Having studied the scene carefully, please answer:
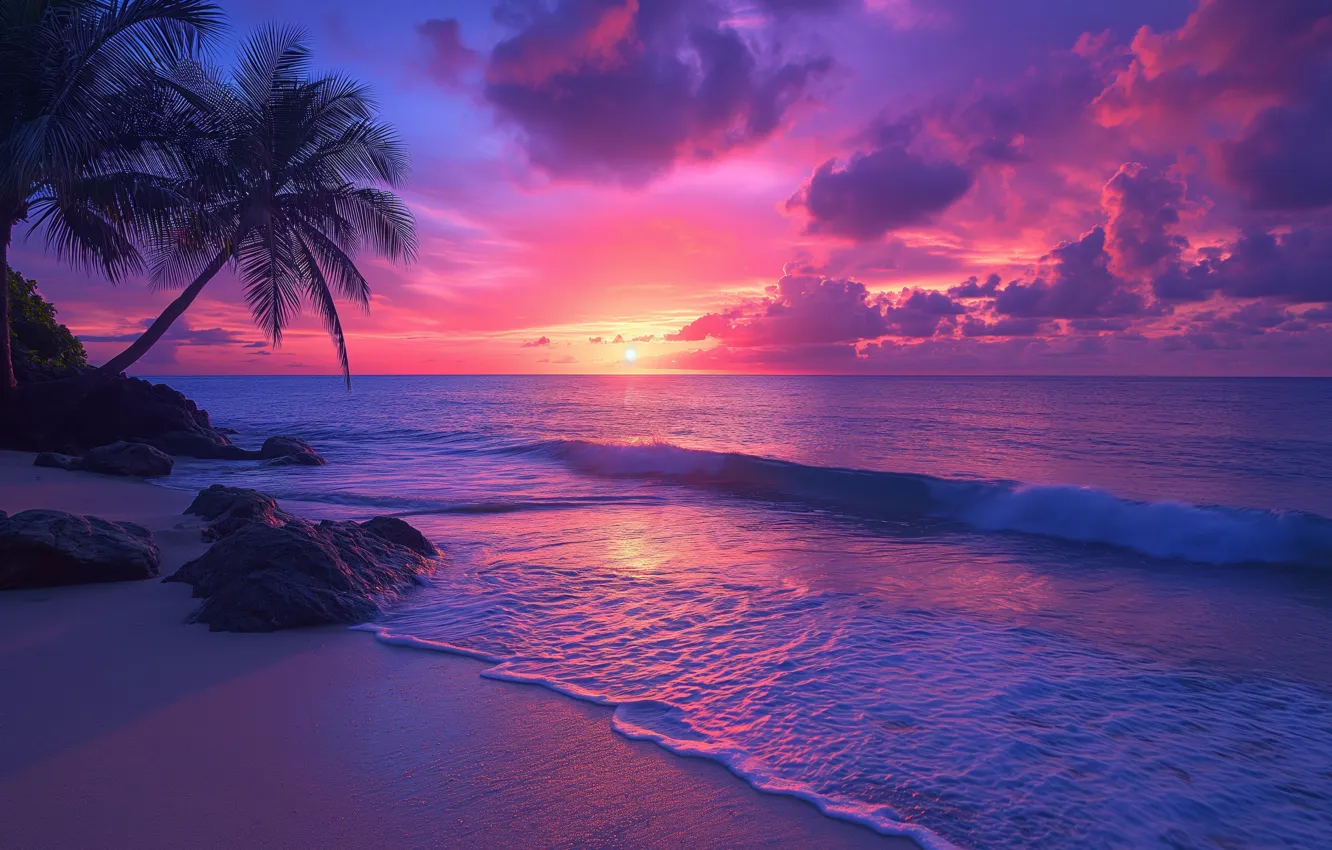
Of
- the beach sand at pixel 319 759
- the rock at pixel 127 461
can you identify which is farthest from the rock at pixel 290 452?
the beach sand at pixel 319 759

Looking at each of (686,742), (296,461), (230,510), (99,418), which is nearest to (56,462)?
(99,418)

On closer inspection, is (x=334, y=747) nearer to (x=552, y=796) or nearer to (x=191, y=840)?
(x=191, y=840)

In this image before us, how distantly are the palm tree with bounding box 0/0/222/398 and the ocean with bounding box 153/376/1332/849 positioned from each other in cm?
578

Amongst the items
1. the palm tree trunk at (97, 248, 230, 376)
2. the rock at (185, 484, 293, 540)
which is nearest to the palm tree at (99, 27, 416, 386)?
the palm tree trunk at (97, 248, 230, 376)

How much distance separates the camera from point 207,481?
1471cm

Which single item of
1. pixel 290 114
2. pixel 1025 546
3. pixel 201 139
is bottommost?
pixel 1025 546

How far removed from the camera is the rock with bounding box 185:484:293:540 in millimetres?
8336

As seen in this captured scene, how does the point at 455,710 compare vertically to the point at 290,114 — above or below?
below

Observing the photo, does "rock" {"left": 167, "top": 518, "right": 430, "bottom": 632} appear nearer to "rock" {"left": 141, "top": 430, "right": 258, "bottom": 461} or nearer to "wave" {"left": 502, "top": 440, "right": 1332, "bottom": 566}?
"wave" {"left": 502, "top": 440, "right": 1332, "bottom": 566}

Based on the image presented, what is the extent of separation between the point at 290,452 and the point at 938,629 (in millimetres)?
18941

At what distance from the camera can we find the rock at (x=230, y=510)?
8.34 metres

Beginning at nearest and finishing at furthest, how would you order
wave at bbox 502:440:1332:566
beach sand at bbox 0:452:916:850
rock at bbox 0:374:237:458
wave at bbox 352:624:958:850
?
beach sand at bbox 0:452:916:850 < wave at bbox 352:624:958:850 < wave at bbox 502:440:1332:566 < rock at bbox 0:374:237:458

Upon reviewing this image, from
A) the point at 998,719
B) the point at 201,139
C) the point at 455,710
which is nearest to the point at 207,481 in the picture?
the point at 201,139

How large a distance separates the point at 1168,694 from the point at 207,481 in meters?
16.8
